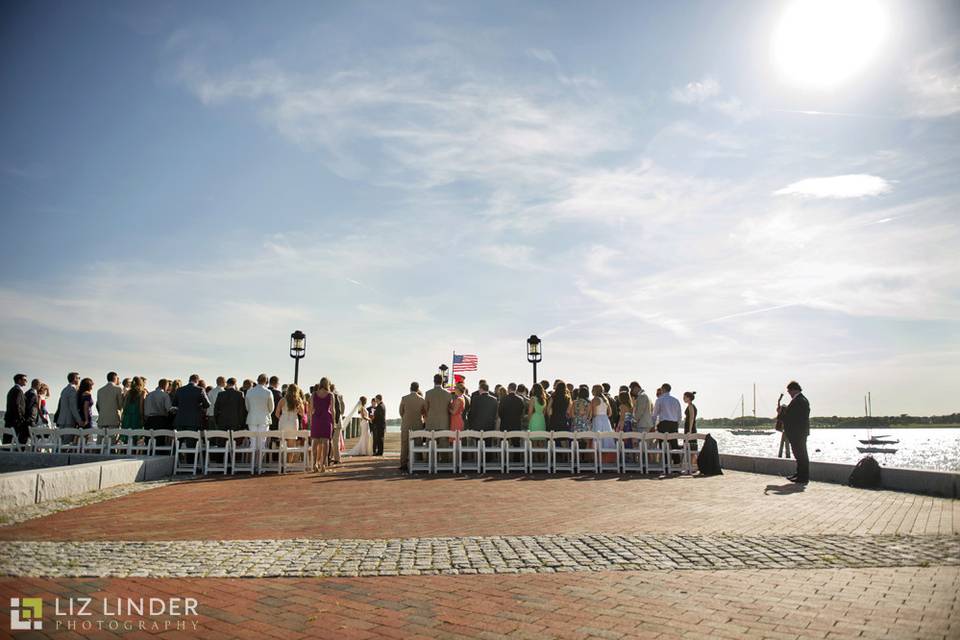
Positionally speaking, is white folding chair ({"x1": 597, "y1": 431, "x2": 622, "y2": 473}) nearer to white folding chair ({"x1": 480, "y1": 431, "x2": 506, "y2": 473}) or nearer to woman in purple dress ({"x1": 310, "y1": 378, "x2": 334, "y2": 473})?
white folding chair ({"x1": 480, "y1": 431, "x2": 506, "y2": 473})

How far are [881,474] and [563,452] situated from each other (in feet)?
19.9

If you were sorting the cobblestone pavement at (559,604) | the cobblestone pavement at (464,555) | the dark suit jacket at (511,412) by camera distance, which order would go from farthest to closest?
the dark suit jacket at (511,412), the cobblestone pavement at (464,555), the cobblestone pavement at (559,604)

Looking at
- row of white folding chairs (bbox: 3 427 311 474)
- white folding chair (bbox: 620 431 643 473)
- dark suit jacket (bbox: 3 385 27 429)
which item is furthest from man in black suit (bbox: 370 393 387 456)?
dark suit jacket (bbox: 3 385 27 429)

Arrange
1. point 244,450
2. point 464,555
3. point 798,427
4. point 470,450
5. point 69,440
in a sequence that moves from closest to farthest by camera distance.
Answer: point 464,555 < point 798,427 < point 244,450 < point 470,450 < point 69,440

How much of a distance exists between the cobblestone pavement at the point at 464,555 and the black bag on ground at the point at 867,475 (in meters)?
5.03

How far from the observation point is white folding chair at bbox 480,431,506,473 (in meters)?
13.9

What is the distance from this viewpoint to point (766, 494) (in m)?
10.7

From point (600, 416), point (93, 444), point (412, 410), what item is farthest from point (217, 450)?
point (600, 416)

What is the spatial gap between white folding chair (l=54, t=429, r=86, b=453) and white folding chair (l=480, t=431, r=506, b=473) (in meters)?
8.73

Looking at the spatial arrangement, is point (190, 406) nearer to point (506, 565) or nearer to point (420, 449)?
point (420, 449)

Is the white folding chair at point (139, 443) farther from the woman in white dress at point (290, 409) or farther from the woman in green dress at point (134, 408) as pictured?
the woman in white dress at point (290, 409)

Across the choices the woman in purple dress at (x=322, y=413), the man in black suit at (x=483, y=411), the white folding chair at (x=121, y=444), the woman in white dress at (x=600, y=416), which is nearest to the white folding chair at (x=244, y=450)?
the woman in purple dress at (x=322, y=413)

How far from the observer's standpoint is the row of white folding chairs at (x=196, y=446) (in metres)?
13.4

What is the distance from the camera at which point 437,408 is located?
14.5 m
